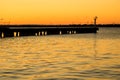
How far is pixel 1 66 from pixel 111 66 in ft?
21.3

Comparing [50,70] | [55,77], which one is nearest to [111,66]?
[50,70]

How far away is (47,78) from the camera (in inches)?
697

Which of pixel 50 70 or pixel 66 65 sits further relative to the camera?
pixel 66 65

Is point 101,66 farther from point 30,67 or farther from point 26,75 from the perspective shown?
point 26,75

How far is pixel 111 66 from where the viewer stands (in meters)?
22.7

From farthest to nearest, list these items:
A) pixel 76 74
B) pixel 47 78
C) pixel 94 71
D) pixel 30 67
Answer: pixel 30 67, pixel 94 71, pixel 76 74, pixel 47 78

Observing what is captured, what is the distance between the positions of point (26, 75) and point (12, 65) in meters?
4.64

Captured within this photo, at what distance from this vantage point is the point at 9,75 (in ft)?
61.2

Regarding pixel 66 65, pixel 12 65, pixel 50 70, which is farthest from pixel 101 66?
pixel 12 65

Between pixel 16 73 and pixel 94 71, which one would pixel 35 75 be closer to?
pixel 16 73

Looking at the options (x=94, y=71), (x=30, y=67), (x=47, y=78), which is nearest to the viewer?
(x=47, y=78)

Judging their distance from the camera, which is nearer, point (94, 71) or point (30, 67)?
point (94, 71)

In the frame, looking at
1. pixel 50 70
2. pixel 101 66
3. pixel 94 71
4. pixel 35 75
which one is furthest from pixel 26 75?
pixel 101 66

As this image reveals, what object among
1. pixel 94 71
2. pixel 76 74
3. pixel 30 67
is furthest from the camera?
pixel 30 67
